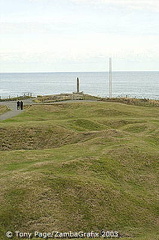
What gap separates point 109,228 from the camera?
14.1 metres

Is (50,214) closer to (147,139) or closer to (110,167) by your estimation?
(110,167)

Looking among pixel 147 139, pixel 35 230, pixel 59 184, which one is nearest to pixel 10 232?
pixel 35 230

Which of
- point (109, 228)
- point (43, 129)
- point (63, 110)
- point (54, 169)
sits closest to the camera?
point (109, 228)

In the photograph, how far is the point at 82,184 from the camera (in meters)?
16.7

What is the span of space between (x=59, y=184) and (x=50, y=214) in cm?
243

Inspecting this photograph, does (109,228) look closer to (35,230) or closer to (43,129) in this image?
(35,230)

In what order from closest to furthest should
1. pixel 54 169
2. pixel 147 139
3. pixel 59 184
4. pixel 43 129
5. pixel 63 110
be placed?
pixel 59 184
pixel 54 169
pixel 147 139
pixel 43 129
pixel 63 110

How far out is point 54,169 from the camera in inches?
727

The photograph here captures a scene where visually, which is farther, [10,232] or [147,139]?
[147,139]

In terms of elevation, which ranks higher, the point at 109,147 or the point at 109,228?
the point at 109,147

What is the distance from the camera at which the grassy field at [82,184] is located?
14.1 metres

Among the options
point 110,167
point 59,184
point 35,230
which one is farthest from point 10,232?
point 110,167

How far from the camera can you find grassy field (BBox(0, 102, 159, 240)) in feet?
46.2

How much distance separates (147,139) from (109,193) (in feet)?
42.8
